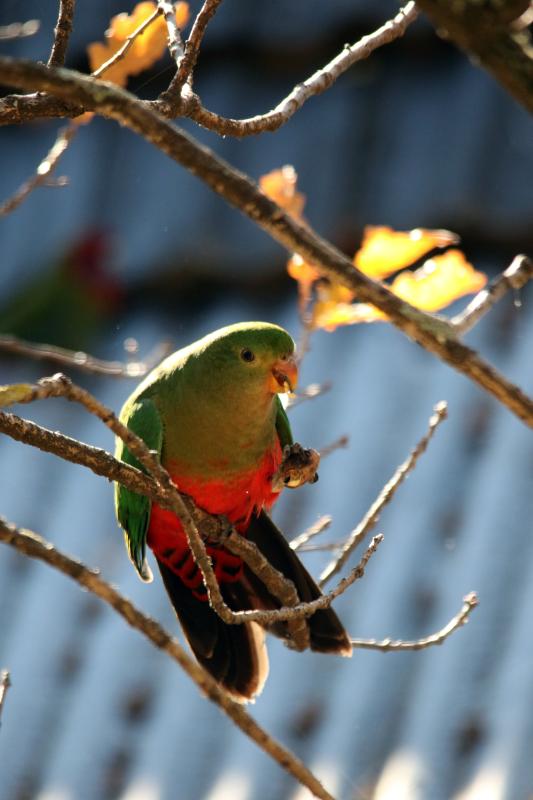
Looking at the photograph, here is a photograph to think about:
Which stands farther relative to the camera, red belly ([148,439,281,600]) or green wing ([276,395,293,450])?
green wing ([276,395,293,450])

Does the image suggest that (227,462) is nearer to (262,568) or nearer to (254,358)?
(254,358)

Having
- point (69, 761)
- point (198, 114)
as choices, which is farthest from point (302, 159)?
point (198, 114)

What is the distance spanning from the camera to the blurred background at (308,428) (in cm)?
394

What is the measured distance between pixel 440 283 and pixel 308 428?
2.65 metres

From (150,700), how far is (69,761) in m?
0.37

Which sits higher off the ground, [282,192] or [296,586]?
[282,192]

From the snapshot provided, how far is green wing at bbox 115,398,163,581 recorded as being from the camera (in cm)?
348

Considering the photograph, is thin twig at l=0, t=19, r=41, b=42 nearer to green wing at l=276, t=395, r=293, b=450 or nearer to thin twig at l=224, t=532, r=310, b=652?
green wing at l=276, t=395, r=293, b=450

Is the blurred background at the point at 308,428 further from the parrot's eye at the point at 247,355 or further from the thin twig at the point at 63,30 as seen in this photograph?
the thin twig at the point at 63,30

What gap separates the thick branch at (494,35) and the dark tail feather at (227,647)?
2461 millimetres

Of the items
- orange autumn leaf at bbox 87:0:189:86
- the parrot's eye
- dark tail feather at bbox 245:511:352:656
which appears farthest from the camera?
the parrot's eye

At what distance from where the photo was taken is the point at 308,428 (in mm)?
5129

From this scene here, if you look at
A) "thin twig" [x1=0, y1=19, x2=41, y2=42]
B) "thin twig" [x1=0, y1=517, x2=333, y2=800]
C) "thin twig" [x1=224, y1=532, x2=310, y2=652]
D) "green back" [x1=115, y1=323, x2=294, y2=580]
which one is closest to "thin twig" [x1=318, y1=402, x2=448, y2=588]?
"thin twig" [x1=224, y1=532, x2=310, y2=652]

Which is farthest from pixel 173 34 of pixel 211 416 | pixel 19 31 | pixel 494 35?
pixel 19 31
